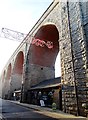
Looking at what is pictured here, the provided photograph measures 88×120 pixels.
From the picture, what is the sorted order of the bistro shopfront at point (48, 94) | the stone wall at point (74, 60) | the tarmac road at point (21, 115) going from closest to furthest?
the tarmac road at point (21, 115), the stone wall at point (74, 60), the bistro shopfront at point (48, 94)

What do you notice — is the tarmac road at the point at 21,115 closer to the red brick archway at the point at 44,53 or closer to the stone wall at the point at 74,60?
the stone wall at the point at 74,60

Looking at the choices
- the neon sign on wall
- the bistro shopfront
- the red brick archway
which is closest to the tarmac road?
the bistro shopfront

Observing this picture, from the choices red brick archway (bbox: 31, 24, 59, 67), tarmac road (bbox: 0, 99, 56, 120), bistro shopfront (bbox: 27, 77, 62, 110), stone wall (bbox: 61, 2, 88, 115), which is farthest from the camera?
red brick archway (bbox: 31, 24, 59, 67)

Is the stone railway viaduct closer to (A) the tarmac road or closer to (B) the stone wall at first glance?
(B) the stone wall

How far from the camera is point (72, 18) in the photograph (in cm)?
954

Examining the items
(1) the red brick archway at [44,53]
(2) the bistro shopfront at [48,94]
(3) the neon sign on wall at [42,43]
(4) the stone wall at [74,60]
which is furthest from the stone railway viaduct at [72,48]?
(2) the bistro shopfront at [48,94]

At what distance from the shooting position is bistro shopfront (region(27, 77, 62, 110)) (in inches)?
435

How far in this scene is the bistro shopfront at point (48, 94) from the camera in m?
11.1

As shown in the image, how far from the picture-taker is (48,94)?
517 inches

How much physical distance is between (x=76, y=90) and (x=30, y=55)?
1083cm

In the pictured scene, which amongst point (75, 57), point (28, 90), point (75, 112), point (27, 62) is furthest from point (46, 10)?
point (75, 112)

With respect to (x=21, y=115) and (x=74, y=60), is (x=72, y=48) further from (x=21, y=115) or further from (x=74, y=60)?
(x=21, y=115)

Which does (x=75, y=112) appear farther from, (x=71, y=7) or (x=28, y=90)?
(x=28, y=90)

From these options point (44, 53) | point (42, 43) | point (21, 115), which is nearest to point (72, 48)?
point (21, 115)
